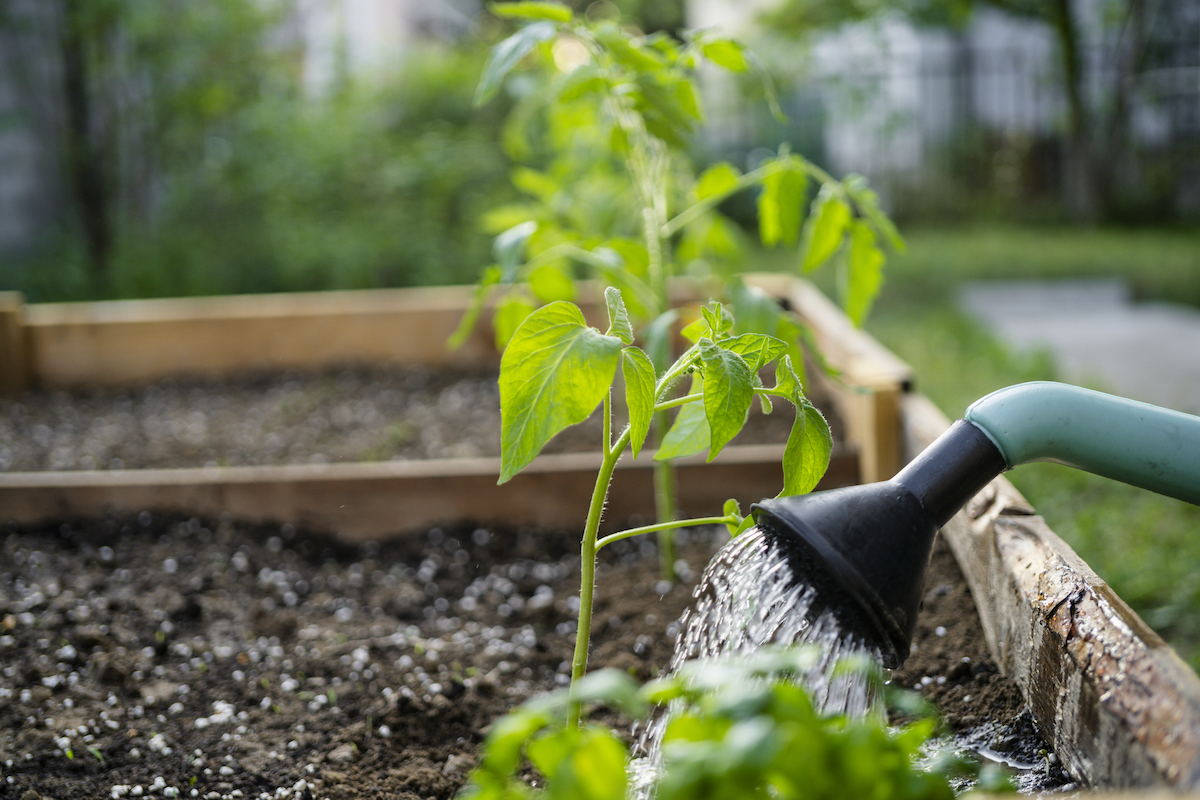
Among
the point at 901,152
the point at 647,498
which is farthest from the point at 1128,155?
the point at 647,498

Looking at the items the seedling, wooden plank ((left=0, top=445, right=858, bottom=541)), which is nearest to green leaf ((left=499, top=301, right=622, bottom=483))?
the seedling

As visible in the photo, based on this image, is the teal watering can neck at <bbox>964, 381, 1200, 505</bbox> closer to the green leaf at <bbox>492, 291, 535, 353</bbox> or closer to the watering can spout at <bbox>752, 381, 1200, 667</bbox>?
the watering can spout at <bbox>752, 381, 1200, 667</bbox>

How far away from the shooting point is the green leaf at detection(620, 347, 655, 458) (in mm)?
788

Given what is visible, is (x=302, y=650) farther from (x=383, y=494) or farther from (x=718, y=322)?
(x=718, y=322)

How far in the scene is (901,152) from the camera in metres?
9.05

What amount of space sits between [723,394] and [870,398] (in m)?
0.98

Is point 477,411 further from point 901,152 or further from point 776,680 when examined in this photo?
point 901,152

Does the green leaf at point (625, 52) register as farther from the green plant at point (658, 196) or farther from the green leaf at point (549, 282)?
the green leaf at point (549, 282)

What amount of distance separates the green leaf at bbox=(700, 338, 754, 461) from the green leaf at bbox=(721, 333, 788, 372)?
0.29ft

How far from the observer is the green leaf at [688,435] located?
2.93ft

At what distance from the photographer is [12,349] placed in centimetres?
294

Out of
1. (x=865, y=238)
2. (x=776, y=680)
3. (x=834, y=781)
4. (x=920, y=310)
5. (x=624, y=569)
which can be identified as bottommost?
(x=920, y=310)

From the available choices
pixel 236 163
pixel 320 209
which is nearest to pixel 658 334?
pixel 320 209

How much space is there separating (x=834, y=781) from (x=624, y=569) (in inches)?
46.6
